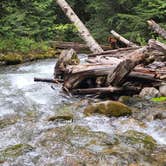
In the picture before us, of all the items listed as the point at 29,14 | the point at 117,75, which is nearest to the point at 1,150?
the point at 117,75

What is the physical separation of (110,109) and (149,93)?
5.56 ft

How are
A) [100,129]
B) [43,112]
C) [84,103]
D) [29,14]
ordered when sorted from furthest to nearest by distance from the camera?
[29,14]
[84,103]
[43,112]
[100,129]

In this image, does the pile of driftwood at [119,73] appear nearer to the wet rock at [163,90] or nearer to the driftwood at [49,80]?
the driftwood at [49,80]

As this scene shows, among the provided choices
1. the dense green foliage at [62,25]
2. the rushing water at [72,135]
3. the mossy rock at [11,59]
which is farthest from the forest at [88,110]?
the dense green foliage at [62,25]

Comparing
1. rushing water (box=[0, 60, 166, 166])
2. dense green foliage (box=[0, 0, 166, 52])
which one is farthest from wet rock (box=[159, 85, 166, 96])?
dense green foliage (box=[0, 0, 166, 52])

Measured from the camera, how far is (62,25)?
22672mm

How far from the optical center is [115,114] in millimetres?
7621

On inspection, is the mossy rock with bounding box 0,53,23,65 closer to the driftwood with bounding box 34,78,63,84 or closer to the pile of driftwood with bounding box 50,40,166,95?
the driftwood with bounding box 34,78,63,84

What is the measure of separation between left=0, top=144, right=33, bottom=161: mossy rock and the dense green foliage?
13.1 metres

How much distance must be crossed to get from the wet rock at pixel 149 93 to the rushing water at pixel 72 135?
1.92ft

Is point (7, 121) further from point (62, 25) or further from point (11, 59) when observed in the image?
point (62, 25)

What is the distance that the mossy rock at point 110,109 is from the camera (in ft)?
25.1

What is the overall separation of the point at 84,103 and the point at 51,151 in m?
2.97

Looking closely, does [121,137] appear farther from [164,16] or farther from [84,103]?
[164,16]
